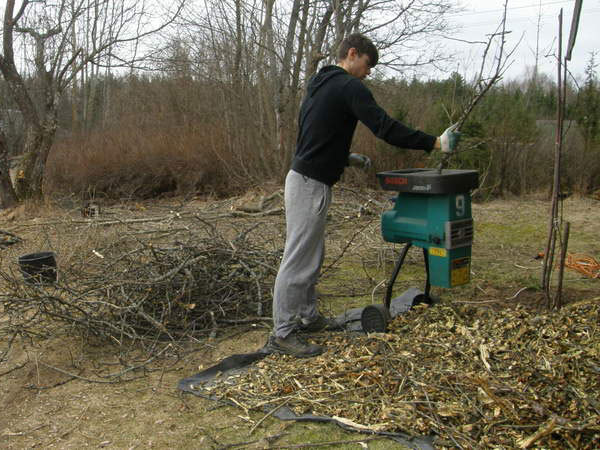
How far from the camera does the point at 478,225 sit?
7.42 metres

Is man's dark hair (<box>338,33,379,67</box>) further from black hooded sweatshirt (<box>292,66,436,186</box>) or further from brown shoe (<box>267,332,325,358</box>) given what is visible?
brown shoe (<box>267,332,325,358</box>)

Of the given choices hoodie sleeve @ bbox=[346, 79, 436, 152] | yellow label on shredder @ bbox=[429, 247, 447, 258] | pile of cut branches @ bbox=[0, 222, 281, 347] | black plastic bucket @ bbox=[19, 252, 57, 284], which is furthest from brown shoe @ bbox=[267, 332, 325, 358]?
black plastic bucket @ bbox=[19, 252, 57, 284]

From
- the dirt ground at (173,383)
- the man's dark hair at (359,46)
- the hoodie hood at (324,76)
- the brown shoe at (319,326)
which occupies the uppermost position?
the man's dark hair at (359,46)

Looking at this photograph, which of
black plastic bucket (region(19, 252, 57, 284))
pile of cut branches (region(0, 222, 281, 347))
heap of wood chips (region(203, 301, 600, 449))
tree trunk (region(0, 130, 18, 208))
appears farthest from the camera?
tree trunk (region(0, 130, 18, 208))

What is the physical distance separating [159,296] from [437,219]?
192 centimetres

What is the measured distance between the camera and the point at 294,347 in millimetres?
3258

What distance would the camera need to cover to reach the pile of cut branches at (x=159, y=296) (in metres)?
3.57

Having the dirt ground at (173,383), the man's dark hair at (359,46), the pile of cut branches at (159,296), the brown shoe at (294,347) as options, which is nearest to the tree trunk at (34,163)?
the dirt ground at (173,383)

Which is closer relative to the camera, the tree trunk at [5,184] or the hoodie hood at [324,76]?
the hoodie hood at [324,76]

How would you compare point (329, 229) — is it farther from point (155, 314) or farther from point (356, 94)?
point (356, 94)

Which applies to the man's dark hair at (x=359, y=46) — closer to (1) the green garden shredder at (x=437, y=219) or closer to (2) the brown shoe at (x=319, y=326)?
(1) the green garden shredder at (x=437, y=219)

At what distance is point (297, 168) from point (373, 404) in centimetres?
134

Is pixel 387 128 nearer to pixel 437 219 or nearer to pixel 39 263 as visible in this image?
pixel 437 219

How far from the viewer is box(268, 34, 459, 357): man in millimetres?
3117
